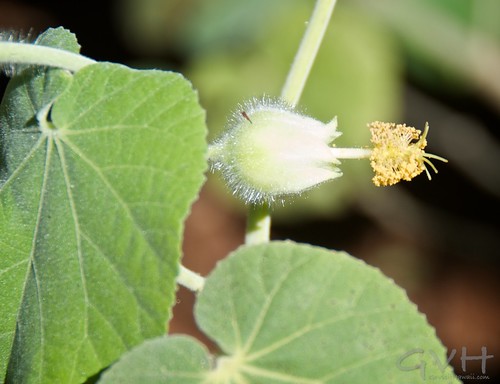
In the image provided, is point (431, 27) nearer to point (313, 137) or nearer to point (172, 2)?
point (172, 2)

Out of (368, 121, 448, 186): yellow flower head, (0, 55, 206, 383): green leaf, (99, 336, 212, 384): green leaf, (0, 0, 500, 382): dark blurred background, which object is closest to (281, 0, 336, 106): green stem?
(368, 121, 448, 186): yellow flower head

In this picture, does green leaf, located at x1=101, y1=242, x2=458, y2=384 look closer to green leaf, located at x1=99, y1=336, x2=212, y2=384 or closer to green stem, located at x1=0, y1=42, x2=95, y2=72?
green leaf, located at x1=99, y1=336, x2=212, y2=384

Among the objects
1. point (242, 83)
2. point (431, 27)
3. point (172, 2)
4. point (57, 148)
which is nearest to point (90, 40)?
point (172, 2)

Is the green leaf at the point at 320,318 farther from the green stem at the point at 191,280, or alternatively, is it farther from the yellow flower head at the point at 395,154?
the yellow flower head at the point at 395,154

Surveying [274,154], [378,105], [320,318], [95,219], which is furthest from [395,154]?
[378,105]

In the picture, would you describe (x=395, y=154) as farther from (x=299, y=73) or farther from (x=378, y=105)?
(x=378, y=105)

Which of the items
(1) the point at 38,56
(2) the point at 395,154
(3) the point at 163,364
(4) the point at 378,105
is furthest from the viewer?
(4) the point at 378,105

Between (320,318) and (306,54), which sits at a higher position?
(306,54)

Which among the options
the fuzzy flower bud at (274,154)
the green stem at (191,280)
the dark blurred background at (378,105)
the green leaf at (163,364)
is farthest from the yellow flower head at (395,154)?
the dark blurred background at (378,105)
